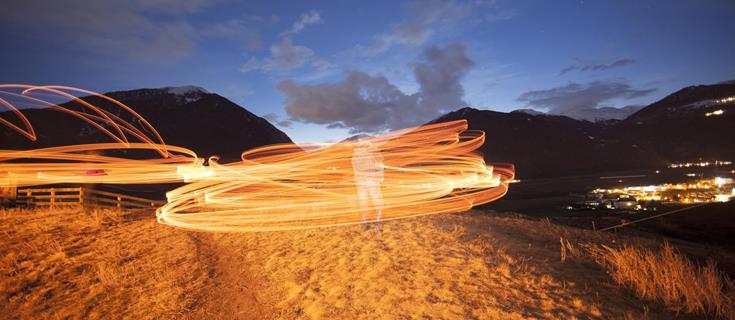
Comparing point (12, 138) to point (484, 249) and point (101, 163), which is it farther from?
point (484, 249)

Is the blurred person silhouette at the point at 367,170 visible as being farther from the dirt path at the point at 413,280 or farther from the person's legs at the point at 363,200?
the dirt path at the point at 413,280

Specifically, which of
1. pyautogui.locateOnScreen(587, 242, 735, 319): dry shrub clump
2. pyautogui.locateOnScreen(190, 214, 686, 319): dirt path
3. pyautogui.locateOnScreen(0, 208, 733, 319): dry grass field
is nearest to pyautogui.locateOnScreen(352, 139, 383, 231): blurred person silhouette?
pyautogui.locateOnScreen(0, 208, 733, 319): dry grass field

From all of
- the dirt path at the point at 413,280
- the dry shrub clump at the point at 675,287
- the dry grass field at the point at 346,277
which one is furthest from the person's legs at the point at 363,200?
the dry shrub clump at the point at 675,287

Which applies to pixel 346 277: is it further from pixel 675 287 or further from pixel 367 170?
pixel 675 287

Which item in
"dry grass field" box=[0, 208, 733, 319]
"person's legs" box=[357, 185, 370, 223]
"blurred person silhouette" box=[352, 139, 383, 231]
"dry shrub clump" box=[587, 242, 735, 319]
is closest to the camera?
"dry shrub clump" box=[587, 242, 735, 319]

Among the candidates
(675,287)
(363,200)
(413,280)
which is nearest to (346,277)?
(413,280)

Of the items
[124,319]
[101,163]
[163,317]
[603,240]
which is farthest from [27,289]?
[603,240]

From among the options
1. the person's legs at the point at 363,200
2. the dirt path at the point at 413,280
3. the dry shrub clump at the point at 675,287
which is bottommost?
the dry shrub clump at the point at 675,287

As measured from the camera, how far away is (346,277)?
6.66 metres

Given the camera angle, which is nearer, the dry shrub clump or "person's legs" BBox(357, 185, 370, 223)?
the dry shrub clump

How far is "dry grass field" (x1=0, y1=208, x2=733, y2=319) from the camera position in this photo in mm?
5434

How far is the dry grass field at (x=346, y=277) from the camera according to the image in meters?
5.43

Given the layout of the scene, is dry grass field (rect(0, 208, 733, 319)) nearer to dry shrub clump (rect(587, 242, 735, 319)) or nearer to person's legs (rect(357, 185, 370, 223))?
dry shrub clump (rect(587, 242, 735, 319))

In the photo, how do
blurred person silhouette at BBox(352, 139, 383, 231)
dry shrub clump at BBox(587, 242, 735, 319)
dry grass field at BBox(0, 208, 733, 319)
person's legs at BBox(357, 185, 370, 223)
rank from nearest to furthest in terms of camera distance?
dry shrub clump at BBox(587, 242, 735, 319) → dry grass field at BBox(0, 208, 733, 319) → blurred person silhouette at BBox(352, 139, 383, 231) → person's legs at BBox(357, 185, 370, 223)
